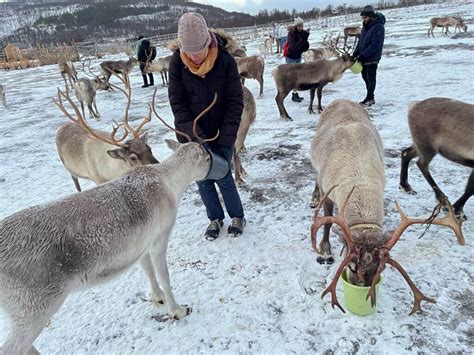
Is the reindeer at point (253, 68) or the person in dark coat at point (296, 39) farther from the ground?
the person in dark coat at point (296, 39)

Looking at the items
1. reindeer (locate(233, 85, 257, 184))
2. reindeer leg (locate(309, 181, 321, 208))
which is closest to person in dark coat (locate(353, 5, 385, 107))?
reindeer (locate(233, 85, 257, 184))

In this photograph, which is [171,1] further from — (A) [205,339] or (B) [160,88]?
(A) [205,339]

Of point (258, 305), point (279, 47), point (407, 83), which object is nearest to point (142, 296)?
point (258, 305)

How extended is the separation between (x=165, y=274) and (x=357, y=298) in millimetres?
1406

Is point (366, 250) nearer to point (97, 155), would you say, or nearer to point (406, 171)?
point (406, 171)

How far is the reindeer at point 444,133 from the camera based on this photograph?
11.5 feet

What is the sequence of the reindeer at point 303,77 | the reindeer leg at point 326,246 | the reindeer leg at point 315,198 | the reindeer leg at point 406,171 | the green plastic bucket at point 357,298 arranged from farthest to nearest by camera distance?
the reindeer at point 303,77 → the reindeer leg at point 406,171 → the reindeer leg at point 315,198 → the reindeer leg at point 326,246 → the green plastic bucket at point 357,298

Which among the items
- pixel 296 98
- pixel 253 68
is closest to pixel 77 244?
pixel 296 98

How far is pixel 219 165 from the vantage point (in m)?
3.19

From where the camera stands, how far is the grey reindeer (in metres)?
1.86

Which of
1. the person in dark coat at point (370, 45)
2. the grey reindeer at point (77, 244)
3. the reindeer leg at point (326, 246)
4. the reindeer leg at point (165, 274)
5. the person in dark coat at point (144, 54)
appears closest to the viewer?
the grey reindeer at point (77, 244)

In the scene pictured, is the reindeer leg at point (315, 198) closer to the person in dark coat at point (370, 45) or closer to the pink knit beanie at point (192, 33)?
the pink knit beanie at point (192, 33)

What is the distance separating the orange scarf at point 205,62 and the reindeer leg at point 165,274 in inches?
54.8

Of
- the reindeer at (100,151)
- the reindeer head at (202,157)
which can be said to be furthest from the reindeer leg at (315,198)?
the reindeer at (100,151)
